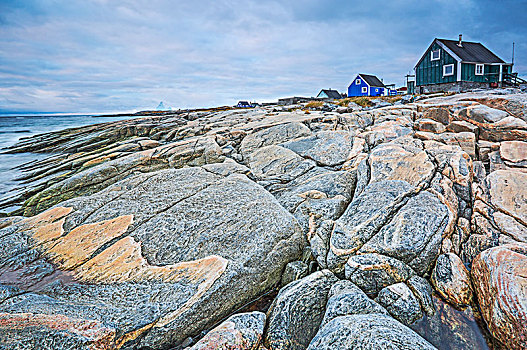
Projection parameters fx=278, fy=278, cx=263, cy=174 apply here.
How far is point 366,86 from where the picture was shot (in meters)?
63.4

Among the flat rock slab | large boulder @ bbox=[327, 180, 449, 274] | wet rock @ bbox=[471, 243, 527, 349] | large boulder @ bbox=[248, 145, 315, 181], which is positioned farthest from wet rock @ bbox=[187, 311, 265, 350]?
large boulder @ bbox=[248, 145, 315, 181]

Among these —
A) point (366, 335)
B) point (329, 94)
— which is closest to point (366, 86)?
point (329, 94)

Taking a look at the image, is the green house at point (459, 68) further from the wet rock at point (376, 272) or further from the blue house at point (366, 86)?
the wet rock at point (376, 272)

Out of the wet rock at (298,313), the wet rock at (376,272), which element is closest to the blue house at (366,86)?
the wet rock at (376,272)

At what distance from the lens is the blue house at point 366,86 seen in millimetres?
63281

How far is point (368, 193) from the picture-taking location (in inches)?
362

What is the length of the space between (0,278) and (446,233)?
486 inches

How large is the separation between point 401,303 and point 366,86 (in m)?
64.8

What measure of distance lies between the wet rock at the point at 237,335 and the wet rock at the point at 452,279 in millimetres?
4540

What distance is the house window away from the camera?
4115 centimetres

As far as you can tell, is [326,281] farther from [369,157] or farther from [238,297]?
[369,157]

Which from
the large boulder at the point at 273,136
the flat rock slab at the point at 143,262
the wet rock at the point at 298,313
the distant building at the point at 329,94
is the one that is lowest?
the wet rock at the point at 298,313

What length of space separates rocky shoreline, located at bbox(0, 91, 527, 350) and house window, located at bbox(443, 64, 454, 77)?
117 ft

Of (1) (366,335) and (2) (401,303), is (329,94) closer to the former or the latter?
(2) (401,303)
